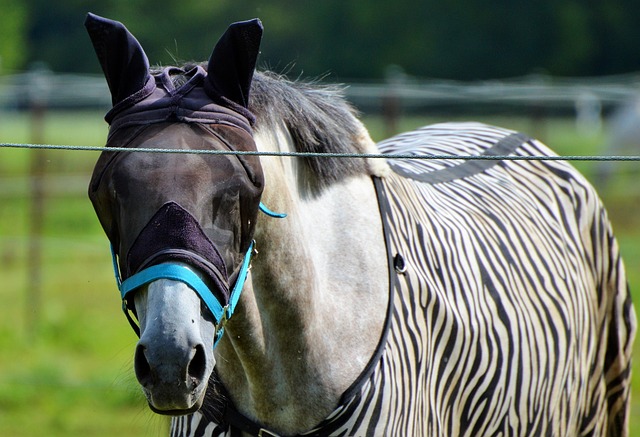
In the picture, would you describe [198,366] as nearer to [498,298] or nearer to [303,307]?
[303,307]

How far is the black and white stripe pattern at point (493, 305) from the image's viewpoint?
2758 mm

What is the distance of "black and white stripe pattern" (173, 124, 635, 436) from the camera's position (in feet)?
9.05

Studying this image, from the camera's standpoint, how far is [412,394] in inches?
107

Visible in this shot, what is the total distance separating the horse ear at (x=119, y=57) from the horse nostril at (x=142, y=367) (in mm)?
660

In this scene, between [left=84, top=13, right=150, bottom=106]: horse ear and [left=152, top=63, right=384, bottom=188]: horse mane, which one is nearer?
[left=84, top=13, right=150, bottom=106]: horse ear

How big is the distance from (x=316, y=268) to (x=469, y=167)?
1.37m

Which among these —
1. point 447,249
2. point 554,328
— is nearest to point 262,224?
point 447,249

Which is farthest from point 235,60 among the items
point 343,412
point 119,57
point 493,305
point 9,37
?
point 9,37

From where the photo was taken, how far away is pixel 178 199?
2.11 meters

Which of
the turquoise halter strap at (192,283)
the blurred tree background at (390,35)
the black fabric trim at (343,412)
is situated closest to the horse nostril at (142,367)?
the turquoise halter strap at (192,283)

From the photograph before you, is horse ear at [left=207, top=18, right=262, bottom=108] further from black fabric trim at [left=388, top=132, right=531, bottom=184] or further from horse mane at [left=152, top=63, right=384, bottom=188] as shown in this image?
black fabric trim at [left=388, top=132, right=531, bottom=184]

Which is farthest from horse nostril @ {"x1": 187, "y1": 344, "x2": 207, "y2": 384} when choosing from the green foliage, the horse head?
the green foliage

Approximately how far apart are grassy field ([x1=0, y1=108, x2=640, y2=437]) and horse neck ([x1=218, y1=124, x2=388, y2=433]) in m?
0.35

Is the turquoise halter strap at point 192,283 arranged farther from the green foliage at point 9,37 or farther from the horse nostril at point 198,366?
the green foliage at point 9,37
